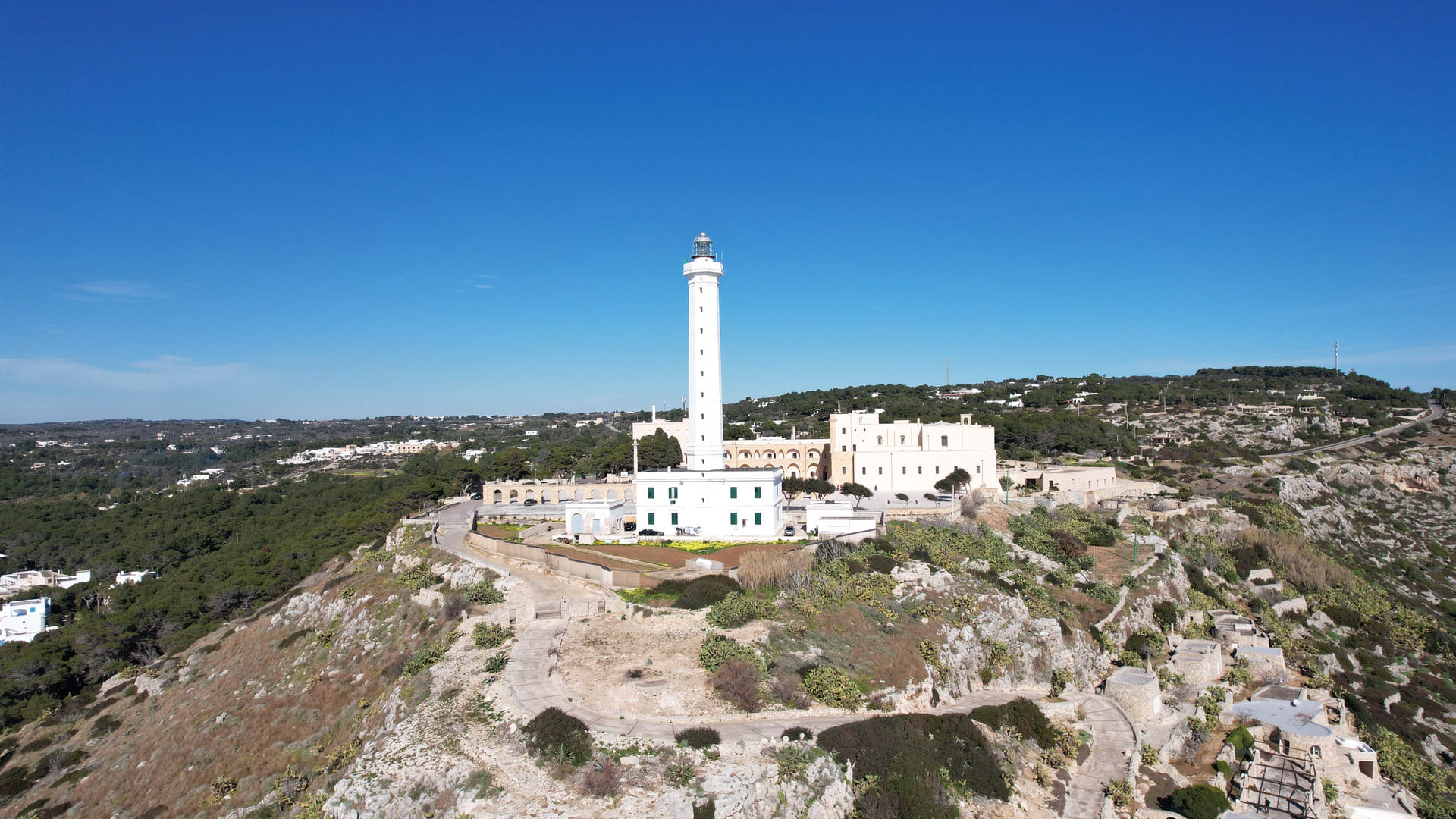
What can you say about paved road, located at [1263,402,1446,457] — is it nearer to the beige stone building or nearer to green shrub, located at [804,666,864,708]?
the beige stone building

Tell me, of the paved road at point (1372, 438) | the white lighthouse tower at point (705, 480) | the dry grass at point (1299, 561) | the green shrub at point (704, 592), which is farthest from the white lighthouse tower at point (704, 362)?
the paved road at point (1372, 438)

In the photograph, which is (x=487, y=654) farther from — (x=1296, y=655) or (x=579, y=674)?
(x=1296, y=655)

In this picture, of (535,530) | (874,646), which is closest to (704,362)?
(535,530)

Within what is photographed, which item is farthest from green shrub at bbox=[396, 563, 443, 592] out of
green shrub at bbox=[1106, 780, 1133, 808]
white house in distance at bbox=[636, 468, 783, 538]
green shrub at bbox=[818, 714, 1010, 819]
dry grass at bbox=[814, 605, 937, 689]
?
green shrub at bbox=[1106, 780, 1133, 808]

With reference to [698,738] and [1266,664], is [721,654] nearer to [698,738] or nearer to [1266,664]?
[698,738]

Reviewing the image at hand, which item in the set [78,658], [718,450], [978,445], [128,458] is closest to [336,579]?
[78,658]
